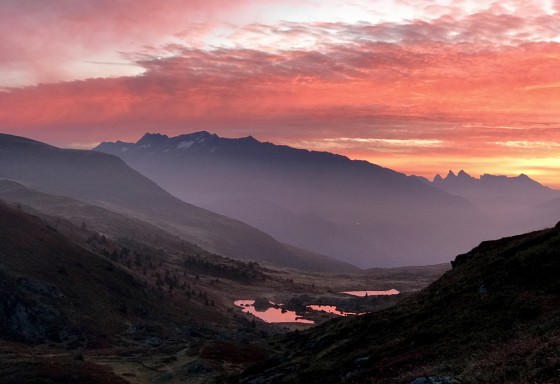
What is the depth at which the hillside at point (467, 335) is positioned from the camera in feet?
83.6

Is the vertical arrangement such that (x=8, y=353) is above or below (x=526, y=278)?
below

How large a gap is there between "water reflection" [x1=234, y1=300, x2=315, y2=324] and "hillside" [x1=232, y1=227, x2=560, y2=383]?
10986cm

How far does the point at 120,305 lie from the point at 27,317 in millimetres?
26217

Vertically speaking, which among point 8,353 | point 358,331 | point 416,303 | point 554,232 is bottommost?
point 8,353

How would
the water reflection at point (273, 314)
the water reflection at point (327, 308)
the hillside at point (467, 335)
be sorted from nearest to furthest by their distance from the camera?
the hillside at point (467, 335) < the water reflection at point (273, 314) < the water reflection at point (327, 308)

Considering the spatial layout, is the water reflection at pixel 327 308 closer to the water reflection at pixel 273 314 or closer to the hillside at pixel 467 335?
the water reflection at pixel 273 314

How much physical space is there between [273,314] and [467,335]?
490 feet

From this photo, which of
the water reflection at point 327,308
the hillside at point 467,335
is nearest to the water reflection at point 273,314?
the water reflection at point 327,308

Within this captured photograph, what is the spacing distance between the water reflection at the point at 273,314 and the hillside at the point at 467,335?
110 metres

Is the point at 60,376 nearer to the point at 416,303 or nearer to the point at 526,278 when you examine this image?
the point at 416,303

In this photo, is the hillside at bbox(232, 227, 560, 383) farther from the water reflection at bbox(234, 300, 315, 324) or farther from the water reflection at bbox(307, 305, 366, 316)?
the water reflection at bbox(307, 305, 366, 316)

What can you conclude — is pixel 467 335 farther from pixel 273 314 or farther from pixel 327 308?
pixel 327 308

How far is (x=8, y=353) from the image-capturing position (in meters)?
73.8

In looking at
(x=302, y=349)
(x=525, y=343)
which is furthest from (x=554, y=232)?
(x=302, y=349)
